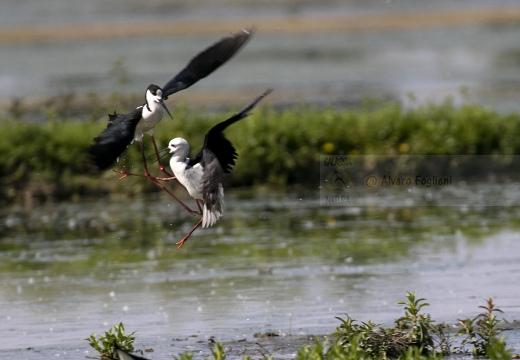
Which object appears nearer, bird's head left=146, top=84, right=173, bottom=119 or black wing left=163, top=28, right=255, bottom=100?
bird's head left=146, top=84, right=173, bottom=119

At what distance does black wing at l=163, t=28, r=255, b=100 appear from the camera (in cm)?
726

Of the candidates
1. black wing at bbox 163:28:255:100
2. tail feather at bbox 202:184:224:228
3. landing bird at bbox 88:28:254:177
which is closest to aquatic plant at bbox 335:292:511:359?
tail feather at bbox 202:184:224:228

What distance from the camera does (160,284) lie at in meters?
9.77

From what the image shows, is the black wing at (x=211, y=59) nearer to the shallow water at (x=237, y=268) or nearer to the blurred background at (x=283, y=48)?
the shallow water at (x=237, y=268)

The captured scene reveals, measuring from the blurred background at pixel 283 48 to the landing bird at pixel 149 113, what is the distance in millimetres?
8084

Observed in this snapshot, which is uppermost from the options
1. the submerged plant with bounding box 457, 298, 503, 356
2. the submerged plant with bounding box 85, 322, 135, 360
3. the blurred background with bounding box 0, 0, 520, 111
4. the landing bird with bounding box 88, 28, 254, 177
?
the blurred background with bounding box 0, 0, 520, 111

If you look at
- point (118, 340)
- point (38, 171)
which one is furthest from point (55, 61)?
point (118, 340)

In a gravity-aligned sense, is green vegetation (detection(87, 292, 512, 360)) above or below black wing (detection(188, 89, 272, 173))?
below

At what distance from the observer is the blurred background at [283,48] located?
74.7 ft

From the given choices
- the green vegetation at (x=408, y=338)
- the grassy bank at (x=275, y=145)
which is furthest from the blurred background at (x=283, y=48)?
the green vegetation at (x=408, y=338)

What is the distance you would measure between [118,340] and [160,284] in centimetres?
271

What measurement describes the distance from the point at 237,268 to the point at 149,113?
11.5 feet

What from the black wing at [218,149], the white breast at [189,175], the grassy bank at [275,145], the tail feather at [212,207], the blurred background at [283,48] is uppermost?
the blurred background at [283,48]

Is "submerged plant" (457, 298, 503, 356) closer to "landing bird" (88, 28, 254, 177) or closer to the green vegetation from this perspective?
the green vegetation
